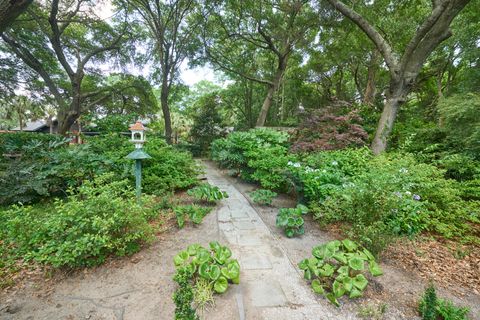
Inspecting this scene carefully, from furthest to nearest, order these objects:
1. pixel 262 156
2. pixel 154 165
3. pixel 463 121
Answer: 1. pixel 262 156
2. pixel 154 165
3. pixel 463 121

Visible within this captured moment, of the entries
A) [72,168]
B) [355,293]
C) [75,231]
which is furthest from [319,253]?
[72,168]

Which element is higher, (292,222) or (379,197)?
(379,197)

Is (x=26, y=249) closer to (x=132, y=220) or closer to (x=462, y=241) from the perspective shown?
(x=132, y=220)

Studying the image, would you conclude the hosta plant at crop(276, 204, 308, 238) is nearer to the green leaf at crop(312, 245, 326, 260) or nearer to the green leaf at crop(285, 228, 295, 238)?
the green leaf at crop(285, 228, 295, 238)

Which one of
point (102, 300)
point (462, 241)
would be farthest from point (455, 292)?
point (102, 300)

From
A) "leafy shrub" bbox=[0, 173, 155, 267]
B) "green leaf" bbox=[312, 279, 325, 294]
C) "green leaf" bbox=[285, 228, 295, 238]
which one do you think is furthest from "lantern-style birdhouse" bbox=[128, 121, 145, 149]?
"green leaf" bbox=[312, 279, 325, 294]

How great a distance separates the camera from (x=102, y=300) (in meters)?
1.82

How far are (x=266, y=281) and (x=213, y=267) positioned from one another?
595 mm

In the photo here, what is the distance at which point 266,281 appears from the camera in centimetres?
207

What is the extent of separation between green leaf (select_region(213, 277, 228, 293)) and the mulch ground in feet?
6.97

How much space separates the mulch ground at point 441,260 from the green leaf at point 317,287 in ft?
4.10

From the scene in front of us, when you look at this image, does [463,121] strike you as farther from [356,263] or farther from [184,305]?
[184,305]

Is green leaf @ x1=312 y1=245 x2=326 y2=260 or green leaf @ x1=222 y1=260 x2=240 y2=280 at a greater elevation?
green leaf @ x1=312 y1=245 x2=326 y2=260

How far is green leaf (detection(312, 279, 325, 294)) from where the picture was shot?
1881mm
